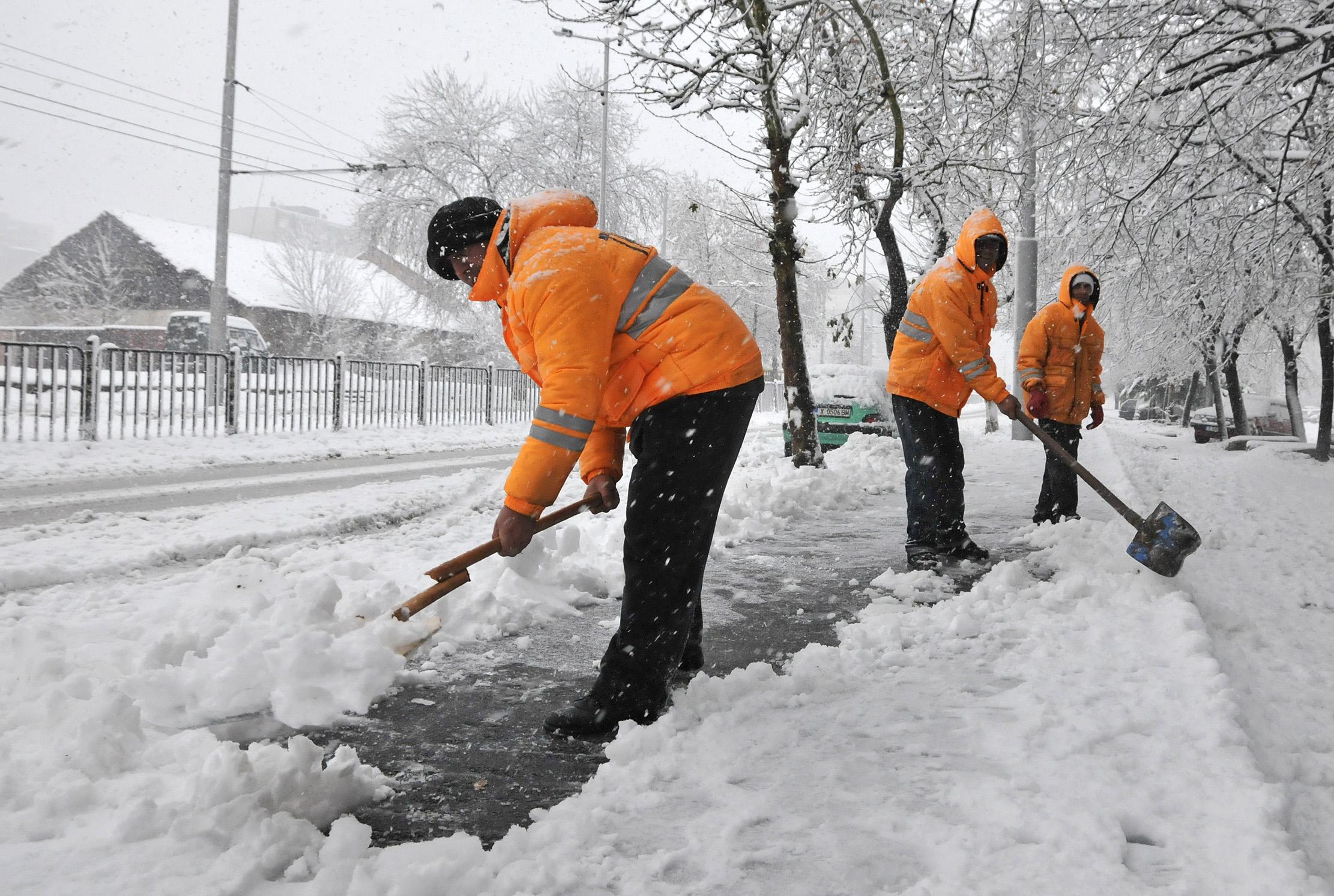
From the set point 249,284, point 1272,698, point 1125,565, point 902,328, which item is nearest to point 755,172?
point 902,328

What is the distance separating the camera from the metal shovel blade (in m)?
4.12

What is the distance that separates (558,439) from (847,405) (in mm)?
11097

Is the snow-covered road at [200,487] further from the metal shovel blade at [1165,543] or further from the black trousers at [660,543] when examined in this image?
the metal shovel blade at [1165,543]

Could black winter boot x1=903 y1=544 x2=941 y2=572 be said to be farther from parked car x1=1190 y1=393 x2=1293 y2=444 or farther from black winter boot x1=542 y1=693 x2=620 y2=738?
parked car x1=1190 y1=393 x2=1293 y2=444

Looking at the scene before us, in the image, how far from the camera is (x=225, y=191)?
15.5m

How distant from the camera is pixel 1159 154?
8.96 m

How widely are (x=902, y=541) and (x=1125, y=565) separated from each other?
159cm

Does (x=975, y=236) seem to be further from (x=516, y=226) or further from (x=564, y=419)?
(x=564, y=419)

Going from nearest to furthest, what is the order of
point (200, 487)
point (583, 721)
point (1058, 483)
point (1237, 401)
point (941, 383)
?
point (583, 721) < point (941, 383) < point (1058, 483) < point (200, 487) < point (1237, 401)

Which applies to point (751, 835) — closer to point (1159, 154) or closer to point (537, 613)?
point (537, 613)

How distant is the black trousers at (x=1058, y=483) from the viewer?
5.93 metres

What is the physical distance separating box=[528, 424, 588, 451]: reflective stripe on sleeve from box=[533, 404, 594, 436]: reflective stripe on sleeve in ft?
0.07

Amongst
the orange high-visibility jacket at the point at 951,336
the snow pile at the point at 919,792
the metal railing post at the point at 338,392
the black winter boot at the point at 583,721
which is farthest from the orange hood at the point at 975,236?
the metal railing post at the point at 338,392

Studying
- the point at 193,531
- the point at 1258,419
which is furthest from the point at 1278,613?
the point at 1258,419
